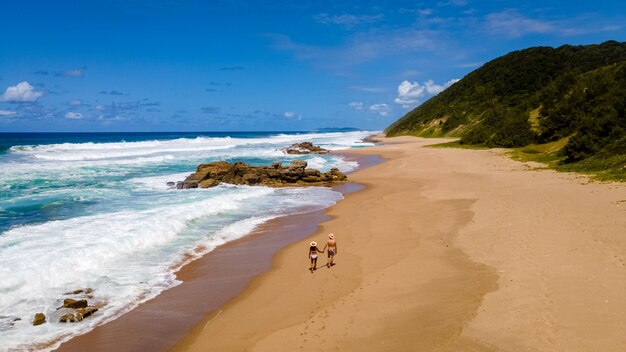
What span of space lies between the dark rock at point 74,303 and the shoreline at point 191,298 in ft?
3.55

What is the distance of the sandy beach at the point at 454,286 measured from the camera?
7.60 m

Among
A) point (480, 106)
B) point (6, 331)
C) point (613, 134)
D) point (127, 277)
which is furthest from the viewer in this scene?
point (480, 106)

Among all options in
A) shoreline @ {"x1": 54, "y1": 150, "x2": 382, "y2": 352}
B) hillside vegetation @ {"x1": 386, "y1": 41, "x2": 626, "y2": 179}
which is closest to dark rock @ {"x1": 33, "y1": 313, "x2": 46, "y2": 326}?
shoreline @ {"x1": 54, "y1": 150, "x2": 382, "y2": 352}

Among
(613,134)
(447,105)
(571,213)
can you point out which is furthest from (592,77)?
(447,105)

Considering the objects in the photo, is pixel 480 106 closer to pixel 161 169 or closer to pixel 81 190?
pixel 161 169

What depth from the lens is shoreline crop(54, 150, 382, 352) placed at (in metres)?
8.74

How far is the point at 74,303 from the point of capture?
10055mm

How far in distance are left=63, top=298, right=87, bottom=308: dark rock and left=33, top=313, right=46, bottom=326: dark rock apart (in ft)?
1.66

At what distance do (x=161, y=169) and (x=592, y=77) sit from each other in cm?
4437

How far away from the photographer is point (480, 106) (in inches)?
3248

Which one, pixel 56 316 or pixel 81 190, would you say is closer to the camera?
pixel 56 316

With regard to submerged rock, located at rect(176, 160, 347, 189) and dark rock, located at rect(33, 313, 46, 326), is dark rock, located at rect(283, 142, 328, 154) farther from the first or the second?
dark rock, located at rect(33, 313, 46, 326)

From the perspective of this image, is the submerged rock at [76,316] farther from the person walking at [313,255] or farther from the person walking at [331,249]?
the person walking at [331,249]

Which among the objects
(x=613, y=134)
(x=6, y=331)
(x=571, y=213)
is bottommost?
(x=6, y=331)
